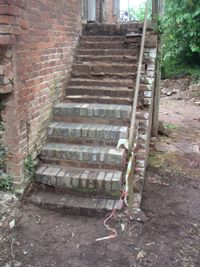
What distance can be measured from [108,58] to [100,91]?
0.87m

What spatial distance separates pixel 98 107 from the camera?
16.6ft

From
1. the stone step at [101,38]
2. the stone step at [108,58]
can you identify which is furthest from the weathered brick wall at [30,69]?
the stone step at [101,38]

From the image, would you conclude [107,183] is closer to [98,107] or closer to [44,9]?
[98,107]

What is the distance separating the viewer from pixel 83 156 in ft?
14.8

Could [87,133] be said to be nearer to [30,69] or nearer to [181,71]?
[30,69]

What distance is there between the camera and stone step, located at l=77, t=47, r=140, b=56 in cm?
613

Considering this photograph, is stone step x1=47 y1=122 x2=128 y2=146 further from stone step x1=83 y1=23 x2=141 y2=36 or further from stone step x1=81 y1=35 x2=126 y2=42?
stone step x1=83 y1=23 x2=141 y2=36

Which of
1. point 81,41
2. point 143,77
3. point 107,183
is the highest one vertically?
point 81,41

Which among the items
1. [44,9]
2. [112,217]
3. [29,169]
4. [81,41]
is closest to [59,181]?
[29,169]

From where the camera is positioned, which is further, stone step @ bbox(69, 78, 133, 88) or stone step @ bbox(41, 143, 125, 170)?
stone step @ bbox(69, 78, 133, 88)

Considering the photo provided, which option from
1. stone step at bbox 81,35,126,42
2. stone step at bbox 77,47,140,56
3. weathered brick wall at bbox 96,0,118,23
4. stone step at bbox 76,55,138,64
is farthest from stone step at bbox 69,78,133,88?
weathered brick wall at bbox 96,0,118,23

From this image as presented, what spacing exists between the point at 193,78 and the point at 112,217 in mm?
10593

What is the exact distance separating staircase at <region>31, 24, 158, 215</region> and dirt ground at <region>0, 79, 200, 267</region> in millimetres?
260

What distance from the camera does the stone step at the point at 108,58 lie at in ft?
19.6
